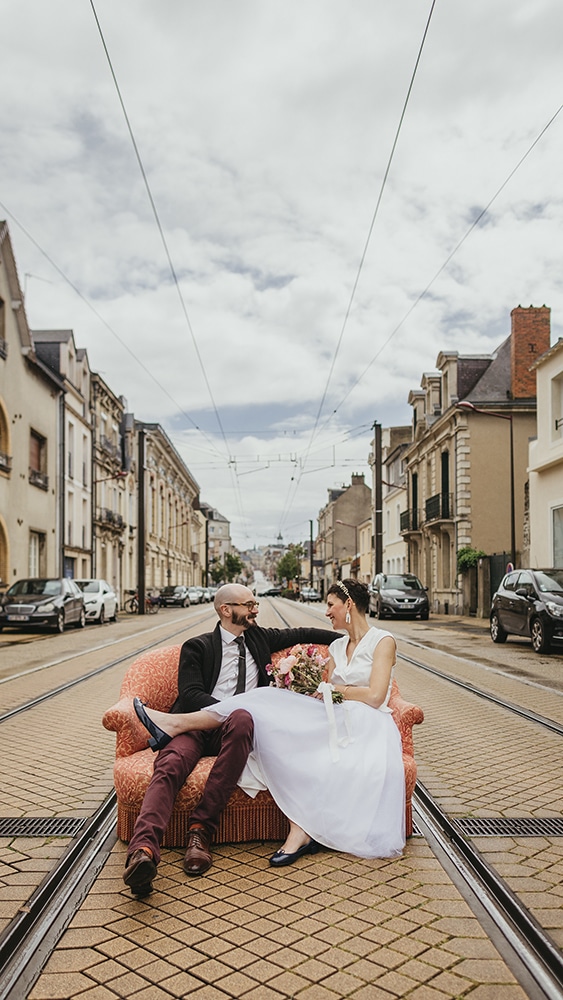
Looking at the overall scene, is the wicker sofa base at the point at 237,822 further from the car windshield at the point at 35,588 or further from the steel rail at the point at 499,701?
the car windshield at the point at 35,588

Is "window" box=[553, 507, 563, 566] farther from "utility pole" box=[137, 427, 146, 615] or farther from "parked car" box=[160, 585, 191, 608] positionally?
"parked car" box=[160, 585, 191, 608]

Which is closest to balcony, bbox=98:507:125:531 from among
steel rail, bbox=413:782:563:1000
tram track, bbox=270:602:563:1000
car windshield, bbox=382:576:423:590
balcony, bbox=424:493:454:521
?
balcony, bbox=424:493:454:521

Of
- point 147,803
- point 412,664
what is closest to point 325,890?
point 147,803

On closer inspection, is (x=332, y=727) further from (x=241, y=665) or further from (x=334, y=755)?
(x=241, y=665)

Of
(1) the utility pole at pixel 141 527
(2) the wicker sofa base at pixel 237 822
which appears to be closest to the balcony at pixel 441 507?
(1) the utility pole at pixel 141 527

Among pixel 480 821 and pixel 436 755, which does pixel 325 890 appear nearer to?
pixel 480 821

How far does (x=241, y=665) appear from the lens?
16.2 feet

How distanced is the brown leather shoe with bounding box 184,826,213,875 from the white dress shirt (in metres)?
0.92

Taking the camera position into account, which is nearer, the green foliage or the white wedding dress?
the white wedding dress

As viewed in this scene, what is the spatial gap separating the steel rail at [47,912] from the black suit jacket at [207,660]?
2.64 ft

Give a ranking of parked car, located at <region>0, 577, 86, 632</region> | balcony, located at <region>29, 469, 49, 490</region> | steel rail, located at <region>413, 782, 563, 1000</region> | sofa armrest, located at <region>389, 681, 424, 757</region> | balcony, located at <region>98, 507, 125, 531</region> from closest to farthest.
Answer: steel rail, located at <region>413, 782, 563, 1000</region> → sofa armrest, located at <region>389, 681, 424, 757</region> → parked car, located at <region>0, 577, 86, 632</region> → balcony, located at <region>29, 469, 49, 490</region> → balcony, located at <region>98, 507, 125, 531</region>

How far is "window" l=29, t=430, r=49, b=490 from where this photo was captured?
29609 millimetres

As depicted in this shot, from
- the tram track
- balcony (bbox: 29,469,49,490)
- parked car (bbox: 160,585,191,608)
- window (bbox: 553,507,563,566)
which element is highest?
balcony (bbox: 29,469,49,490)

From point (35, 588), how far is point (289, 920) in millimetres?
20453
